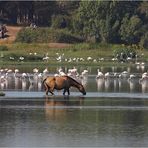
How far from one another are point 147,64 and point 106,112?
38801mm

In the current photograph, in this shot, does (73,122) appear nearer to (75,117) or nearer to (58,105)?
(75,117)

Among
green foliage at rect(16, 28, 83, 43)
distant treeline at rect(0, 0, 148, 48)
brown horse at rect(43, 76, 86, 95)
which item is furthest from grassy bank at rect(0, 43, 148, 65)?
brown horse at rect(43, 76, 86, 95)

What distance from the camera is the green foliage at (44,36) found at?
83.8m

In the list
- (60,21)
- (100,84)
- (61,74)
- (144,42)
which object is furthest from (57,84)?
(60,21)

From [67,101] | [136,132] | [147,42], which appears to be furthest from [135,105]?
[147,42]

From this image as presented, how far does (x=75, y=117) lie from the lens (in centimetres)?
2719

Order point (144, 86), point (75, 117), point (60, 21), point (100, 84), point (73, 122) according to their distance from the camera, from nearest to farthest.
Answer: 1. point (73, 122)
2. point (75, 117)
3. point (144, 86)
4. point (100, 84)
5. point (60, 21)

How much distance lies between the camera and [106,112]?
28.9 meters

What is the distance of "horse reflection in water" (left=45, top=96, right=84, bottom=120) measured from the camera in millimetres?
27797

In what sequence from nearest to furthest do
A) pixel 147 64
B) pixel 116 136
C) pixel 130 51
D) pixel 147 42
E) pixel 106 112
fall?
pixel 116 136
pixel 106 112
pixel 147 64
pixel 130 51
pixel 147 42

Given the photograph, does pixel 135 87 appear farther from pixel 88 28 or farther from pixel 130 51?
pixel 88 28

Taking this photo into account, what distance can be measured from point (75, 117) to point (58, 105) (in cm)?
412

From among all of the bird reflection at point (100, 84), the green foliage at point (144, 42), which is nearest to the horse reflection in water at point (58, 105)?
the bird reflection at point (100, 84)

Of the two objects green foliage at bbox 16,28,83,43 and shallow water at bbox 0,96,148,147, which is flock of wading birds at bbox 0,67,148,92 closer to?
shallow water at bbox 0,96,148,147
